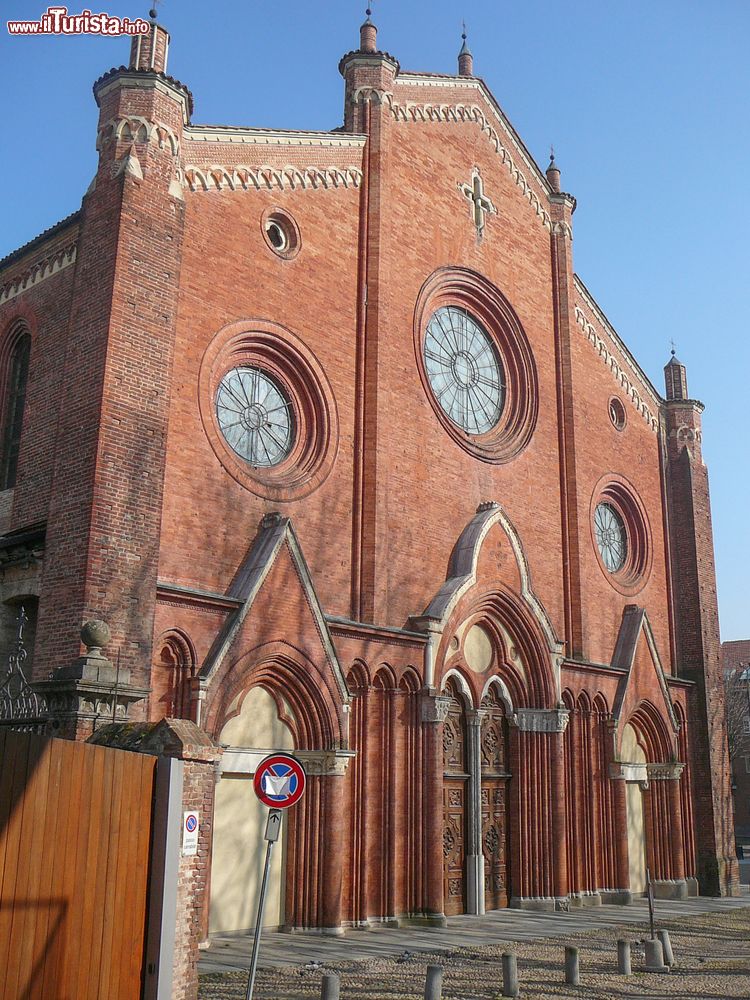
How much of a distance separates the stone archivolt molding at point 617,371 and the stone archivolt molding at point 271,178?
8.31 m

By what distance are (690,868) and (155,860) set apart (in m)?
19.0

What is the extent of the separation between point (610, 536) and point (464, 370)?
628 cm

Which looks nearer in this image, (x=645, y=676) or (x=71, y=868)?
(x=71, y=868)

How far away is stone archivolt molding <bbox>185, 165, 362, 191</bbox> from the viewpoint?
16875 mm

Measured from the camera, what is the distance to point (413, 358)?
20.1 m

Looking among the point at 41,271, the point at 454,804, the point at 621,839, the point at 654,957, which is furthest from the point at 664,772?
the point at 41,271

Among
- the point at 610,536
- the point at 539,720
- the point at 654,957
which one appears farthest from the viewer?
the point at 610,536

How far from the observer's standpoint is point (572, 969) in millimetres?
12070

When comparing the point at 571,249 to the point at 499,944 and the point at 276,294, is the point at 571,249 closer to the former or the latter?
the point at 276,294

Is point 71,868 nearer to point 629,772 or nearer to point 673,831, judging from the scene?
point 629,772

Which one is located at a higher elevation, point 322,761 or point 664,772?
point 664,772

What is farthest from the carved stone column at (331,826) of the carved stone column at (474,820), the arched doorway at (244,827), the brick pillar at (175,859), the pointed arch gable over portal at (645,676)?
the pointed arch gable over portal at (645,676)

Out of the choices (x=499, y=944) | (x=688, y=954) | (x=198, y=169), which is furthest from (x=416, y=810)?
(x=198, y=169)

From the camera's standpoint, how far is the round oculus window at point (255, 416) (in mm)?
16859
